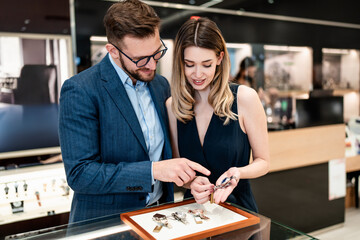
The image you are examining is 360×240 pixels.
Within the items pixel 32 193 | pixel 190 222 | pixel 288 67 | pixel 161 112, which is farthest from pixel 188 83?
pixel 288 67

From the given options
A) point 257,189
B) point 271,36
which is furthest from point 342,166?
point 271,36

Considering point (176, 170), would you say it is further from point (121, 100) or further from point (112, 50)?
point (112, 50)

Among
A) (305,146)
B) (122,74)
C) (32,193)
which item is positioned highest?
(122,74)

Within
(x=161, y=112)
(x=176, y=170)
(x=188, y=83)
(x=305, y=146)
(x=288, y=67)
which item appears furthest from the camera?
(x=288, y=67)

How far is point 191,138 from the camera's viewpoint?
179 centimetres

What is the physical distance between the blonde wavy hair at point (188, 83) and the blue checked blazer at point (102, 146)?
1.21 feet

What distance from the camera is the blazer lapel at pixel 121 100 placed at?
1.45 meters

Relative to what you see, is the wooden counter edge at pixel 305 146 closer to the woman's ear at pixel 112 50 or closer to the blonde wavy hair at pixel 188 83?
the blonde wavy hair at pixel 188 83

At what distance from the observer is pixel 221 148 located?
1.73 metres

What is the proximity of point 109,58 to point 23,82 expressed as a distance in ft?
5.65

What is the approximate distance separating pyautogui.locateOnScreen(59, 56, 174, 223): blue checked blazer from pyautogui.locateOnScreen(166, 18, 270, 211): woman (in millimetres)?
372

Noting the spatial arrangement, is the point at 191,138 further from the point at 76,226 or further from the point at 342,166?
the point at 342,166

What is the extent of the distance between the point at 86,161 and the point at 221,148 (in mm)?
716

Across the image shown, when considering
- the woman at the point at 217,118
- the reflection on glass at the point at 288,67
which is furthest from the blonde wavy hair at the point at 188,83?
the reflection on glass at the point at 288,67
